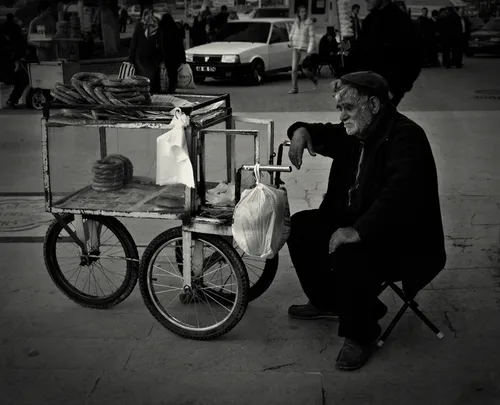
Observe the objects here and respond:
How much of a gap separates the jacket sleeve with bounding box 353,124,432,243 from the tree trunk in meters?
23.6

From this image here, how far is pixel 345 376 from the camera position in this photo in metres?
3.63

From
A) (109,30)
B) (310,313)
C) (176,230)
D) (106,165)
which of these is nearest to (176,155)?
(176,230)

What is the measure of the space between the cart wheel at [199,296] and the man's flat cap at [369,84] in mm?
1035

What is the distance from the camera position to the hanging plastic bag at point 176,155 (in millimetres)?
3746

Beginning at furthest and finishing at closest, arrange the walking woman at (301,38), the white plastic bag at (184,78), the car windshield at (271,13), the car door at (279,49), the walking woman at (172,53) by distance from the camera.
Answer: the car windshield at (271,13), the car door at (279,49), the walking woman at (301,38), the walking woman at (172,53), the white plastic bag at (184,78)

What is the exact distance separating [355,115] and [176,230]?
3.64 ft

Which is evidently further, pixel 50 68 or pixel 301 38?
pixel 301 38

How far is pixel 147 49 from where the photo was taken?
1034 centimetres

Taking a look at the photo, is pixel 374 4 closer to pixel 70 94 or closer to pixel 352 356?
pixel 70 94

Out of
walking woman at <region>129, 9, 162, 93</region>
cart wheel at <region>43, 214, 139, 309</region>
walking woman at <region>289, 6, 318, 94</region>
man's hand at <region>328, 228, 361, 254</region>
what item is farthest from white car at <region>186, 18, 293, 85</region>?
man's hand at <region>328, 228, 361, 254</region>

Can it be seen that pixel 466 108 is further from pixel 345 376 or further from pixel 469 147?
pixel 345 376

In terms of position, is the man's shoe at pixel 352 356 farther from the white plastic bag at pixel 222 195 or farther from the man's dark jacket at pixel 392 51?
the man's dark jacket at pixel 392 51

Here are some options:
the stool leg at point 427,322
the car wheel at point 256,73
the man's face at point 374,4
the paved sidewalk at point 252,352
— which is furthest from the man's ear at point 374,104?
the car wheel at point 256,73

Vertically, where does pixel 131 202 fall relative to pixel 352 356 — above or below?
above
